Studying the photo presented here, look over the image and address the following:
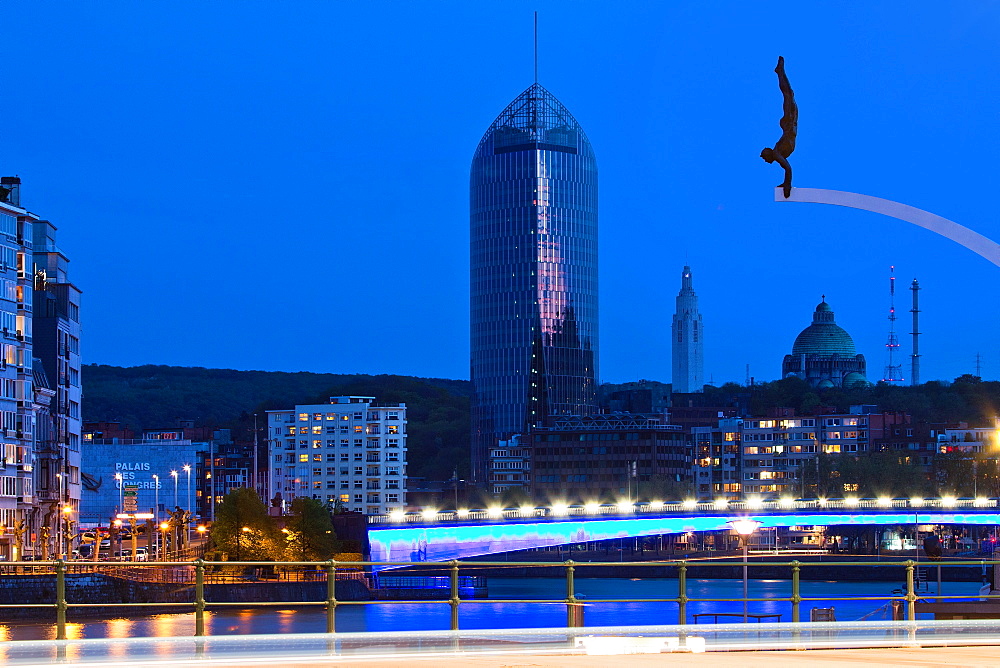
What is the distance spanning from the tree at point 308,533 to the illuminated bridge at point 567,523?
5887 mm

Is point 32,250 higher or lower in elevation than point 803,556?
higher

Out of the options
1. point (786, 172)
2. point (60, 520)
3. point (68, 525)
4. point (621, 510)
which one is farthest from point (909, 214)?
point (621, 510)

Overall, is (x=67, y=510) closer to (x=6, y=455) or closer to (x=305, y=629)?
(x=6, y=455)

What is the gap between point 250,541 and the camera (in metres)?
120

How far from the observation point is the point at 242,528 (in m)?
119

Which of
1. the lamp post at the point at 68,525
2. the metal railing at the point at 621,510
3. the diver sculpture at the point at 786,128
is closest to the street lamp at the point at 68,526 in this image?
the lamp post at the point at 68,525

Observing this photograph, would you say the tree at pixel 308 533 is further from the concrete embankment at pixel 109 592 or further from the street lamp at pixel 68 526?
the street lamp at pixel 68 526

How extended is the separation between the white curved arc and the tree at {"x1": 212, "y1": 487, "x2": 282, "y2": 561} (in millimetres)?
95924

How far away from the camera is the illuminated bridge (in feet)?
433

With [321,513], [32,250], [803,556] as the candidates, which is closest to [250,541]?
[321,513]

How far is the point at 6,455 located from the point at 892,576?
101 metres

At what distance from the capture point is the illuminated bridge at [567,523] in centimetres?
13188

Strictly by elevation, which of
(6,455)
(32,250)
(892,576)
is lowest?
(892,576)

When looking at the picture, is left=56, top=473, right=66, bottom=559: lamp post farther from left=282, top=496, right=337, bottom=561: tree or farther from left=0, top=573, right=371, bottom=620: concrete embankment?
left=282, top=496, right=337, bottom=561: tree
